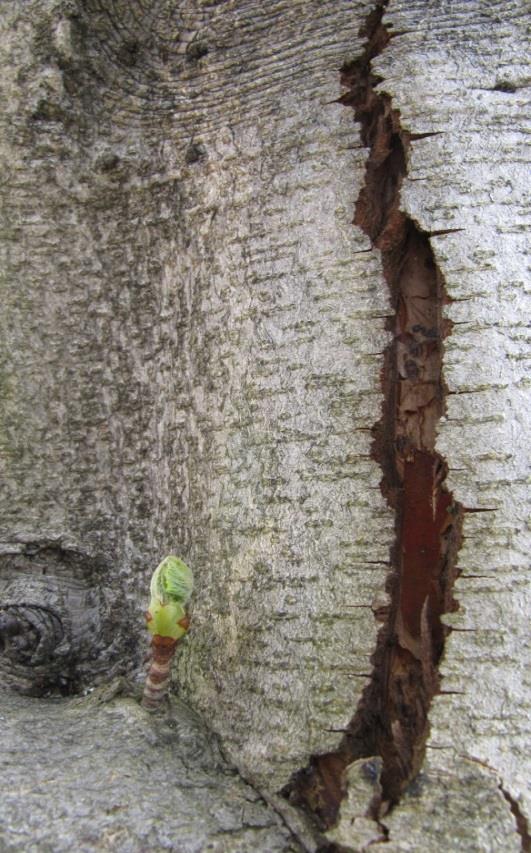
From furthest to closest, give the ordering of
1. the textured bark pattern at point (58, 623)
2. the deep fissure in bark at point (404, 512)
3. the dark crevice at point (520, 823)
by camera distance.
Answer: the textured bark pattern at point (58, 623) < the deep fissure in bark at point (404, 512) < the dark crevice at point (520, 823)

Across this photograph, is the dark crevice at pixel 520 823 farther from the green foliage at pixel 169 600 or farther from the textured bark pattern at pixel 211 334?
the green foliage at pixel 169 600

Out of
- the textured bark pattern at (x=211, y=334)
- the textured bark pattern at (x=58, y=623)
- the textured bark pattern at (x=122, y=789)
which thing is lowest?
the textured bark pattern at (x=122, y=789)

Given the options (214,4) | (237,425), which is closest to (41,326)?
(237,425)

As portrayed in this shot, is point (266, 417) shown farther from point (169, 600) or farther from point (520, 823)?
point (520, 823)

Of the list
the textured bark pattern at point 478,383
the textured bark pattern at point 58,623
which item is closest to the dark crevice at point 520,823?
the textured bark pattern at point 478,383

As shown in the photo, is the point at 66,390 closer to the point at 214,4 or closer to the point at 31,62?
the point at 31,62

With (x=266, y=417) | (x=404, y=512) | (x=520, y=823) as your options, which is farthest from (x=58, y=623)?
(x=520, y=823)

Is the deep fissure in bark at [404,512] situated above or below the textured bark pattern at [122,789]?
above

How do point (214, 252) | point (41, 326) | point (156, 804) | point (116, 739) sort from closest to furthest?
point (156, 804) < point (116, 739) < point (214, 252) < point (41, 326)
